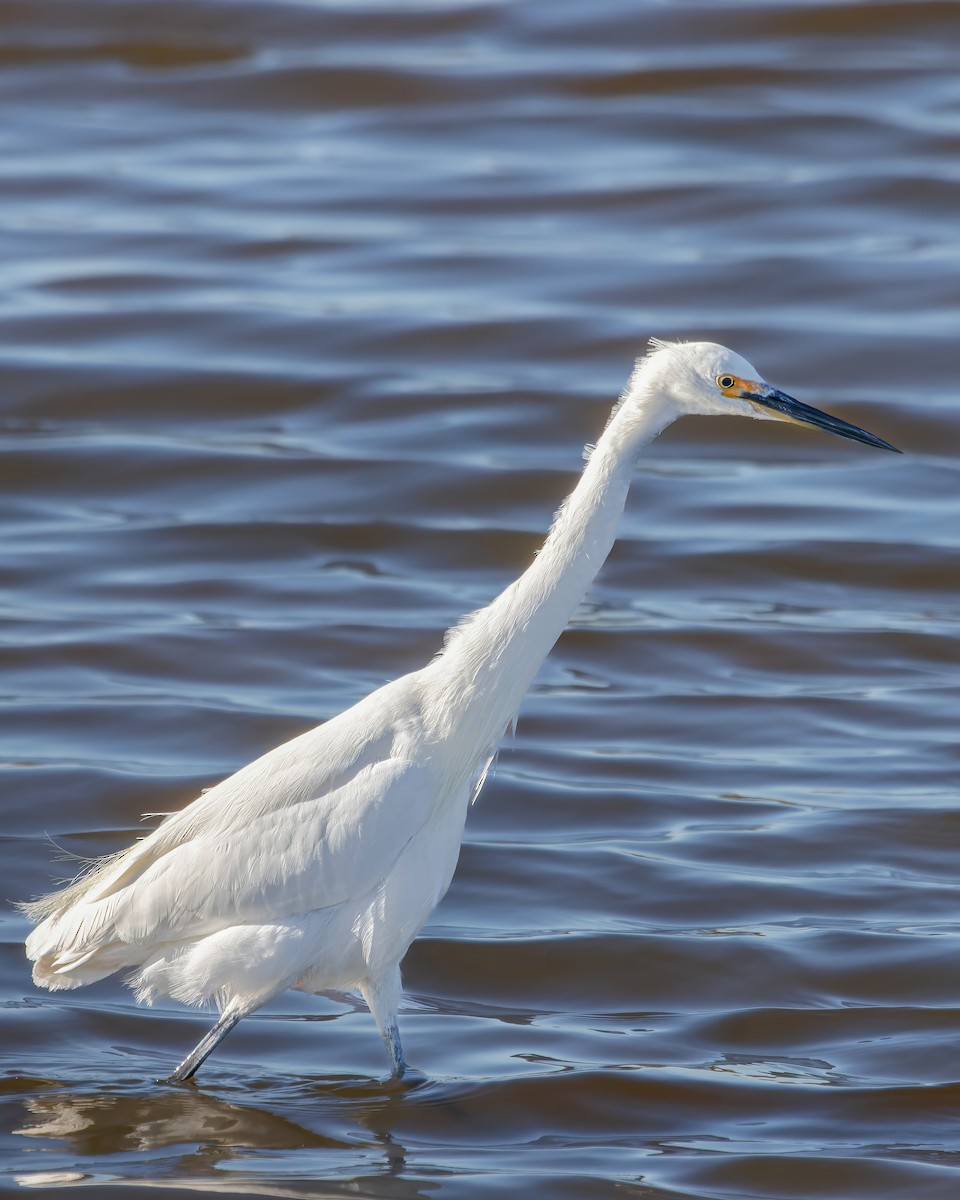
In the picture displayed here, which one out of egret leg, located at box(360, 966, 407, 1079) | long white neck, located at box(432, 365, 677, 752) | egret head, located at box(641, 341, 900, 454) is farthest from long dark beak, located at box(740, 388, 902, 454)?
egret leg, located at box(360, 966, 407, 1079)

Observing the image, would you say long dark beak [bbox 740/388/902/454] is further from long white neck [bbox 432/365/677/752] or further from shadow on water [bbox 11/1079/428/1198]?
shadow on water [bbox 11/1079/428/1198]

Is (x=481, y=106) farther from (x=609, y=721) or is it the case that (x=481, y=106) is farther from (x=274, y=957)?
(x=274, y=957)

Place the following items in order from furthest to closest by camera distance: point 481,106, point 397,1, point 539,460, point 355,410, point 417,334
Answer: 1. point 397,1
2. point 481,106
3. point 417,334
4. point 355,410
5. point 539,460

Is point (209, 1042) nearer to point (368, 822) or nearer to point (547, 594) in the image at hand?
point (368, 822)

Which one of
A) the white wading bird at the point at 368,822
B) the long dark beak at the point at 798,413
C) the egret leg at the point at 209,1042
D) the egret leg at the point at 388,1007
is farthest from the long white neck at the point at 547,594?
the egret leg at the point at 209,1042

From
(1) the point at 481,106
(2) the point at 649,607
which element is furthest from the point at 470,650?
(1) the point at 481,106

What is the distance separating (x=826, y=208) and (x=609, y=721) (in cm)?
701

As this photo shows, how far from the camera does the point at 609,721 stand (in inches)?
300

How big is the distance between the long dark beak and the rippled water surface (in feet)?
5.72

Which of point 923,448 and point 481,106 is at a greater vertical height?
point 481,106

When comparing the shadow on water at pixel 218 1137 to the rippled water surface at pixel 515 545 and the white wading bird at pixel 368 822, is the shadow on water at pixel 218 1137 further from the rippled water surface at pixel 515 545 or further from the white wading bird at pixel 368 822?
the white wading bird at pixel 368 822

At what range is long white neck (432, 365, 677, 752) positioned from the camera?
455 centimetres

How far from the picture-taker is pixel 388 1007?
15.5ft

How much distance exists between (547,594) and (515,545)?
4.68 metres
